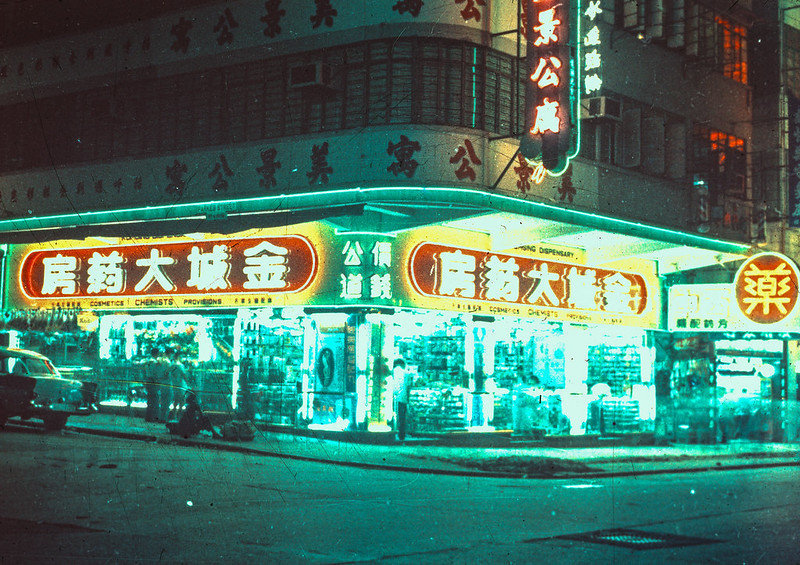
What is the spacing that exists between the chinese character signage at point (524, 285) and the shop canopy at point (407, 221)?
580mm

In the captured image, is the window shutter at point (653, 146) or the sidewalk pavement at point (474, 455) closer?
the sidewalk pavement at point (474, 455)

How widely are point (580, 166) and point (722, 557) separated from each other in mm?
15130

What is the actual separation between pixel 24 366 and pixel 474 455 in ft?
30.8

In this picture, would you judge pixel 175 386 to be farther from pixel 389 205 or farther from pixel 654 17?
pixel 654 17

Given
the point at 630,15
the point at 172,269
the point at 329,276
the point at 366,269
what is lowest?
the point at 329,276

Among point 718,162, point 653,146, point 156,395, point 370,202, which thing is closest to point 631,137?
point 653,146

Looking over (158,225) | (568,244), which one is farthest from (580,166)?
(158,225)

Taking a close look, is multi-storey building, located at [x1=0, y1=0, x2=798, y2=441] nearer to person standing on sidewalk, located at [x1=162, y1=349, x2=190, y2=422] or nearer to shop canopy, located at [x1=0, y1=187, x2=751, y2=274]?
shop canopy, located at [x1=0, y1=187, x2=751, y2=274]

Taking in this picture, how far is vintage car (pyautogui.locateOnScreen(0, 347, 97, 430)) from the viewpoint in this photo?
1916cm

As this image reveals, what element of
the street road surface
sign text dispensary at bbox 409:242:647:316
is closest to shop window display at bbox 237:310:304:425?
sign text dispensary at bbox 409:242:647:316

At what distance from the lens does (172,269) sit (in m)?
24.5

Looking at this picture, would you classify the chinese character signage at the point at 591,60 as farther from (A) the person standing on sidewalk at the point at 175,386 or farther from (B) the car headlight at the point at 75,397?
(B) the car headlight at the point at 75,397

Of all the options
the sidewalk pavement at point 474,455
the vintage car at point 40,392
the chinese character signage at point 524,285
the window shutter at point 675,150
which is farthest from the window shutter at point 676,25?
the vintage car at point 40,392

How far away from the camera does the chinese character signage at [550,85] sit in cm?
1892
